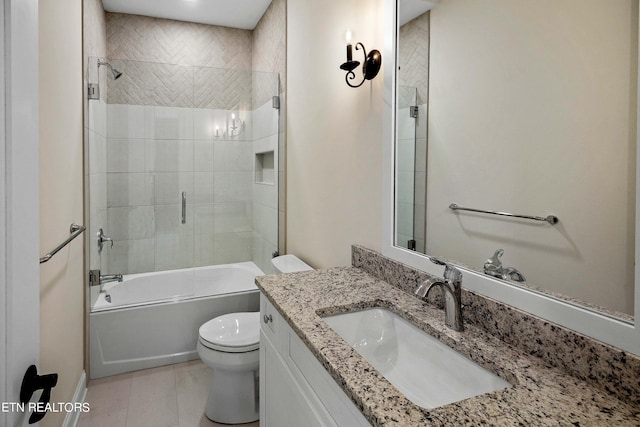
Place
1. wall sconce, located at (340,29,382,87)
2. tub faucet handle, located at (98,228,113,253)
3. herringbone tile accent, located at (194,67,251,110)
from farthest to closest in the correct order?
herringbone tile accent, located at (194,67,251,110)
tub faucet handle, located at (98,228,113,253)
wall sconce, located at (340,29,382,87)

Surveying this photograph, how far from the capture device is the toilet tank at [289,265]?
240 centimetres

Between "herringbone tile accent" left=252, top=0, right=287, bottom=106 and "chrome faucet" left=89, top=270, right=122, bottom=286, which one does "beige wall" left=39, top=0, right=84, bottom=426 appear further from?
"herringbone tile accent" left=252, top=0, right=287, bottom=106

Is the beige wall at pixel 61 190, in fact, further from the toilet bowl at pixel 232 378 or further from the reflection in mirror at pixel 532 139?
the reflection in mirror at pixel 532 139

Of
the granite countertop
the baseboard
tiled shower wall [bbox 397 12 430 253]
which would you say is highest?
tiled shower wall [bbox 397 12 430 253]

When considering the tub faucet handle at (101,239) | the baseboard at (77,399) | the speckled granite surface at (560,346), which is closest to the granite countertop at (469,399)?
the speckled granite surface at (560,346)

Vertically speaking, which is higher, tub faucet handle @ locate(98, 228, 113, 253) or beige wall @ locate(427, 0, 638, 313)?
beige wall @ locate(427, 0, 638, 313)

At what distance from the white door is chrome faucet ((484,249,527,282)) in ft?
3.81

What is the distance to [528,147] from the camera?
3.25 ft

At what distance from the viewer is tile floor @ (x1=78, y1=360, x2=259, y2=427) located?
6.45 ft

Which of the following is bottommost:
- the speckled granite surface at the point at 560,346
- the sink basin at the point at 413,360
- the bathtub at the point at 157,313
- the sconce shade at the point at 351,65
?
the bathtub at the point at 157,313

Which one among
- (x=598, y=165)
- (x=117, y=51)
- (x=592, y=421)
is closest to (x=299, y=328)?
(x=592, y=421)

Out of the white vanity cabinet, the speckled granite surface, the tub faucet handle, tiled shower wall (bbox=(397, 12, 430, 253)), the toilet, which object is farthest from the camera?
the tub faucet handle

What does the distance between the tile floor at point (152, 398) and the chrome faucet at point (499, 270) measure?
1.54 meters

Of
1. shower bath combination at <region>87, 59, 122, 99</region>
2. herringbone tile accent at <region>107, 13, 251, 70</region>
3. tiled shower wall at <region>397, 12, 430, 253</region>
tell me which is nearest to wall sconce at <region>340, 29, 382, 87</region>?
tiled shower wall at <region>397, 12, 430, 253</region>
